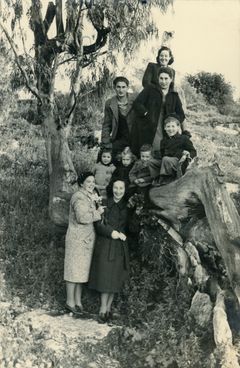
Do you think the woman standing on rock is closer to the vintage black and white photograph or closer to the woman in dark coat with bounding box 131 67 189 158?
the vintage black and white photograph

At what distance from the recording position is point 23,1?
268 inches

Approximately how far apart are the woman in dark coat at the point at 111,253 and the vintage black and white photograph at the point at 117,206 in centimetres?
1

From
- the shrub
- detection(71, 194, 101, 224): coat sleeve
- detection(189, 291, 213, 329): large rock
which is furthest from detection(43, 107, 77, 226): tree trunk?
the shrub

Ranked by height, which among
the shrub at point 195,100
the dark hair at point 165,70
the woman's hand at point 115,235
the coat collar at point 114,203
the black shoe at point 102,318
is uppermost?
the shrub at point 195,100

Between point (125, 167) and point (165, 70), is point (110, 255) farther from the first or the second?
point (165, 70)

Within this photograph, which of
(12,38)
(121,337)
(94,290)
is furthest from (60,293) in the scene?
(12,38)

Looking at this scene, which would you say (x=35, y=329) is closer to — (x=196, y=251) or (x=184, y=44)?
A: (x=196, y=251)

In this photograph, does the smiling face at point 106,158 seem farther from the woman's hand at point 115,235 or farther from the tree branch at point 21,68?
the tree branch at point 21,68

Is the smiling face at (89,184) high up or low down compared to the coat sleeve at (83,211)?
up

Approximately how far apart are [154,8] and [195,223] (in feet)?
10.4

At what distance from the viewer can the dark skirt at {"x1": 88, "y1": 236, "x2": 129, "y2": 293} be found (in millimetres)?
5219

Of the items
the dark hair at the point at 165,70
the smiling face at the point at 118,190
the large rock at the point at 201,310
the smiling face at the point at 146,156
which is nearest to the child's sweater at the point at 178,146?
the smiling face at the point at 146,156

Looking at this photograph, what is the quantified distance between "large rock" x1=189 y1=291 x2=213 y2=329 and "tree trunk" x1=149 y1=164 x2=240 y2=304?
30 cm

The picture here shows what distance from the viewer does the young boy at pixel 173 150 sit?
213 inches
